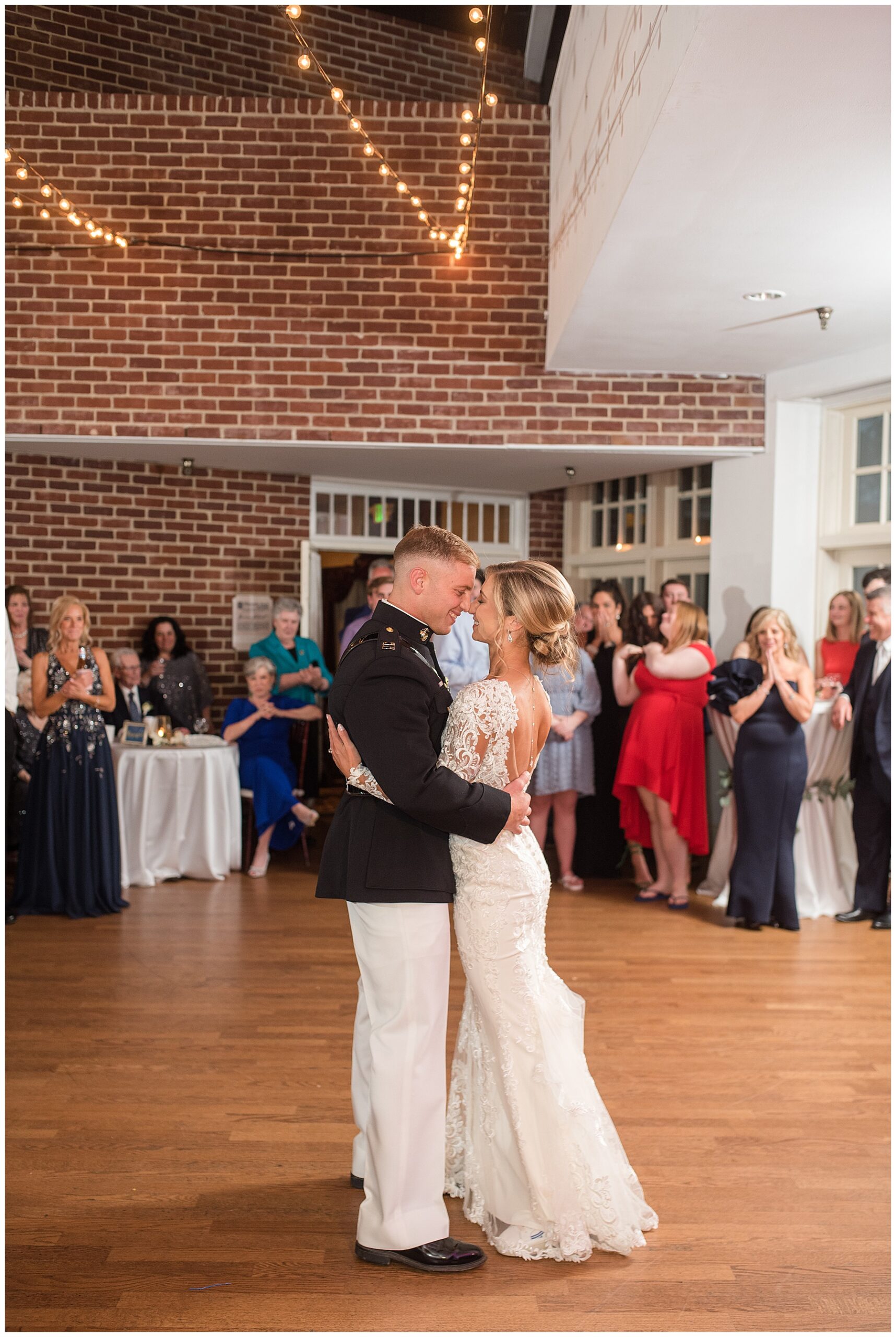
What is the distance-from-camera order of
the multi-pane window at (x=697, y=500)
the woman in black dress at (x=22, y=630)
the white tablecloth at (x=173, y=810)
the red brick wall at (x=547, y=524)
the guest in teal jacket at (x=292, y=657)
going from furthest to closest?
1. the red brick wall at (x=547, y=524)
2. the multi-pane window at (x=697, y=500)
3. the guest in teal jacket at (x=292, y=657)
4. the woman in black dress at (x=22, y=630)
5. the white tablecloth at (x=173, y=810)

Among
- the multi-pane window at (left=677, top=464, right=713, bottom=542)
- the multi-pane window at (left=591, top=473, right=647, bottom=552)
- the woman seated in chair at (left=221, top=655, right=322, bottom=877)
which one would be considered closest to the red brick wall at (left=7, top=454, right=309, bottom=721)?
the woman seated in chair at (left=221, top=655, right=322, bottom=877)

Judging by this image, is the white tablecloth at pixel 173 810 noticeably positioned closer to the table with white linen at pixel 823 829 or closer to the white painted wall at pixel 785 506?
the table with white linen at pixel 823 829

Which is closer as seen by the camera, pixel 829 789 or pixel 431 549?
pixel 431 549

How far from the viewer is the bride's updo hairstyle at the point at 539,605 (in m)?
2.51

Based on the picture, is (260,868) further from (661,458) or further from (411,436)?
(661,458)

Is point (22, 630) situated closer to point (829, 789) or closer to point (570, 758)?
point (570, 758)

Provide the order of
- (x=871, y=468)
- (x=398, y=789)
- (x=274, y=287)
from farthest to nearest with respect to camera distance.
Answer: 1. (x=274, y=287)
2. (x=871, y=468)
3. (x=398, y=789)

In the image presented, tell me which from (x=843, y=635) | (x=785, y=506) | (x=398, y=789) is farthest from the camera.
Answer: (x=785, y=506)

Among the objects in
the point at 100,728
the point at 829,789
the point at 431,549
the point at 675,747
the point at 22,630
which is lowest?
the point at 829,789

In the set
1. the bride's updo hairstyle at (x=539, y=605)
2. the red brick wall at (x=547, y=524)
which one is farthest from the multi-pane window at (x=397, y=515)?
the bride's updo hairstyle at (x=539, y=605)

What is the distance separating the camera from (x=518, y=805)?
2434mm

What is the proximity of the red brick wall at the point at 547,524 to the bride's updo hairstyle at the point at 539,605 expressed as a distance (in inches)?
254

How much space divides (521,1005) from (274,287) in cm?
510

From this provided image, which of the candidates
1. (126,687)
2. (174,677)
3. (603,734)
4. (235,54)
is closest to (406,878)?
(603,734)
